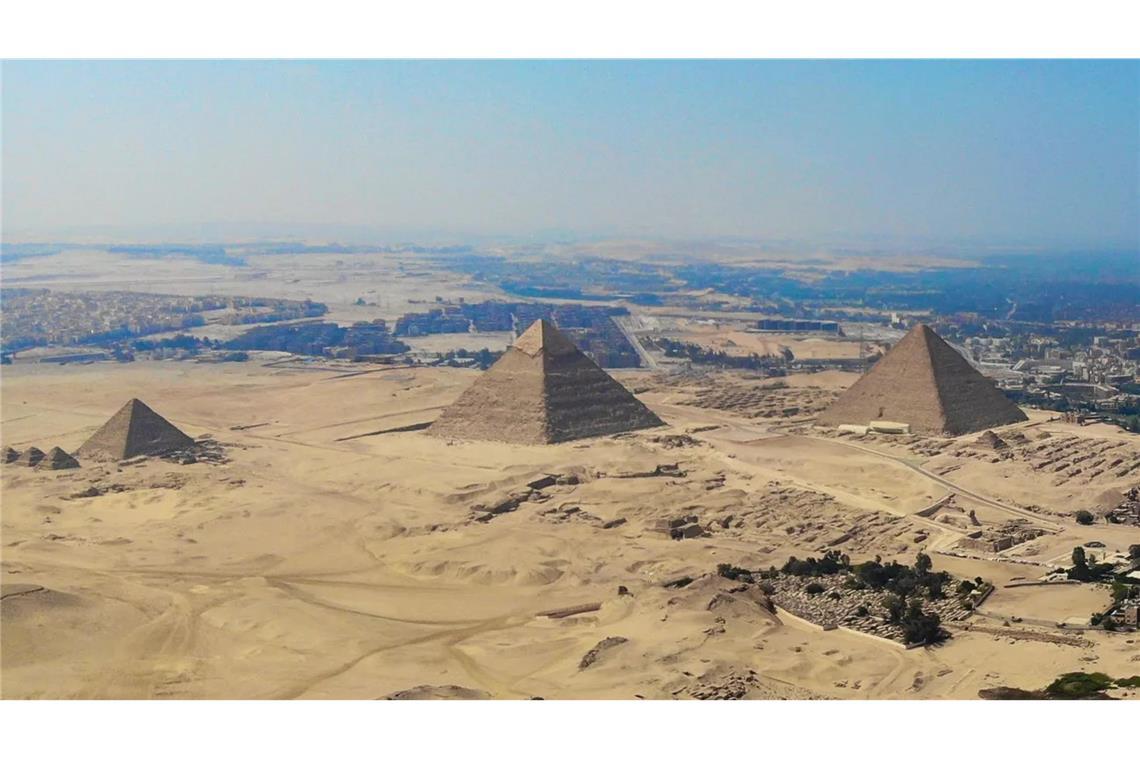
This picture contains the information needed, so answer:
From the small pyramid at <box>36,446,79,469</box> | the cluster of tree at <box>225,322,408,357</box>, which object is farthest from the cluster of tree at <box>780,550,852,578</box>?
the cluster of tree at <box>225,322,408,357</box>

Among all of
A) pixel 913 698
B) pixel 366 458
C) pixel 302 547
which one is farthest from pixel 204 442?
pixel 913 698

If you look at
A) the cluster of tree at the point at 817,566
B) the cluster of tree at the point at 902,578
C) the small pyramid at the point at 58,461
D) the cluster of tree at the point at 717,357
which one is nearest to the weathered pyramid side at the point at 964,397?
the cluster of tree at the point at 817,566

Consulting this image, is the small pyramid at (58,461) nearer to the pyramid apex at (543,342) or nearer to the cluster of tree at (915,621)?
the pyramid apex at (543,342)

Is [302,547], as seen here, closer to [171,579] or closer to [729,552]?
[171,579]

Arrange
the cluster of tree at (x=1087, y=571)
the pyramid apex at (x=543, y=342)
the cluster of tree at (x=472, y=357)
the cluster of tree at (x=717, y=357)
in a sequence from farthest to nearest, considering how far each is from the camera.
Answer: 1. the cluster of tree at (x=472, y=357)
2. the cluster of tree at (x=717, y=357)
3. the pyramid apex at (x=543, y=342)
4. the cluster of tree at (x=1087, y=571)

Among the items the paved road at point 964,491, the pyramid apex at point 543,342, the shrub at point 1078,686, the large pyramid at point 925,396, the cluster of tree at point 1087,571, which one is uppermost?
the pyramid apex at point 543,342

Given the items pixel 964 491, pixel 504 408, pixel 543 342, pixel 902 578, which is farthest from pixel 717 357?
pixel 902 578
